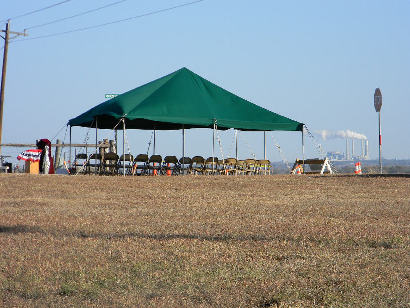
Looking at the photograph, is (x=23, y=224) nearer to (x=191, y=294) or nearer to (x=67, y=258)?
(x=67, y=258)

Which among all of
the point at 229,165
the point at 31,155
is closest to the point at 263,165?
the point at 229,165

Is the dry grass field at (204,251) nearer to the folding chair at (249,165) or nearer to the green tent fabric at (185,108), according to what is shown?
the green tent fabric at (185,108)

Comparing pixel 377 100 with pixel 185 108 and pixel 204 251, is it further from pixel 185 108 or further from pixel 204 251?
pixel 204 251

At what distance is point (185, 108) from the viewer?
22516 millimetres

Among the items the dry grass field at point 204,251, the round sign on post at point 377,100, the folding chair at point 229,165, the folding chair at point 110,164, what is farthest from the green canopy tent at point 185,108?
the dry grass field at point 204,251

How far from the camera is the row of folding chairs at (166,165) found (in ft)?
78.3

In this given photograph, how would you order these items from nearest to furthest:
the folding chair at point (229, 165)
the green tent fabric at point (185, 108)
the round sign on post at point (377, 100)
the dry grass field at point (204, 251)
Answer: the dry grass field at point (204, 251) → the green tent fabric at point (185, 108) → the folding chair at point (229, 165) → the round sign on post at point (377, 100)

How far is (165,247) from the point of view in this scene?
7.69 m

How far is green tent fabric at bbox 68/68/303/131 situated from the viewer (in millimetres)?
21953

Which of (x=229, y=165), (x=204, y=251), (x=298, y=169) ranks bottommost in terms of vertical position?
(x=204, y=251)

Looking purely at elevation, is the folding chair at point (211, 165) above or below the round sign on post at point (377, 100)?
below

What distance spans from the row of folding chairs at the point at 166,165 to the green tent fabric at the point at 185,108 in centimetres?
126

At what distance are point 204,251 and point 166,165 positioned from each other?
18.2m

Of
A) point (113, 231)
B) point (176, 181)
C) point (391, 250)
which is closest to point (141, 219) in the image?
point (113, 231)
